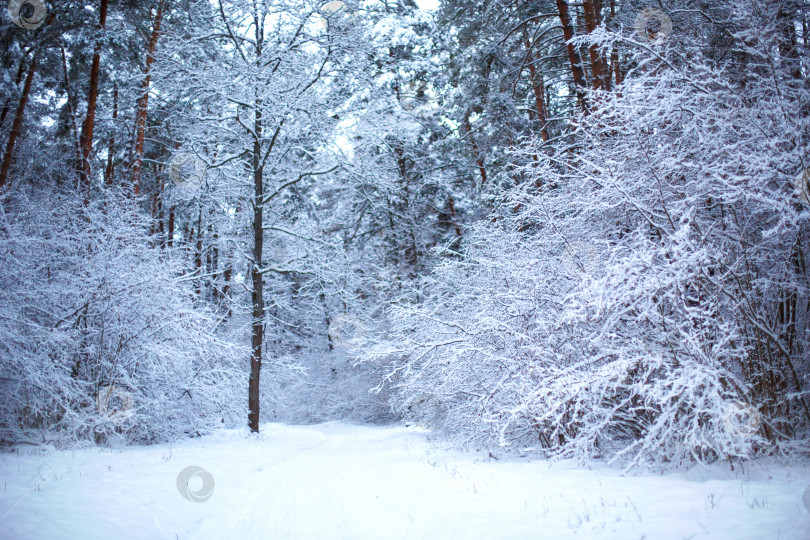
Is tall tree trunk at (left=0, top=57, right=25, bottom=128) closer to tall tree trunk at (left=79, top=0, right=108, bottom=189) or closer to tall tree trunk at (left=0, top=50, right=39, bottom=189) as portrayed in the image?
tall tree trunk at (left=0, top=50, right=39, bottom=189)

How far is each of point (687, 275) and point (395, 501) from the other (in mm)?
4201

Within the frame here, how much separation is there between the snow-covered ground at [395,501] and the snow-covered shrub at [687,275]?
0.45 m

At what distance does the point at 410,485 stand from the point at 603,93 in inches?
239

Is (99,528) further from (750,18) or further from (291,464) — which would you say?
(750,18)

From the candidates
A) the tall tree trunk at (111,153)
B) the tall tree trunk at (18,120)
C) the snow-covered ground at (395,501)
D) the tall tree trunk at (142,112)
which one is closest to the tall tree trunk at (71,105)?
the tall tree trunk at (18,120)

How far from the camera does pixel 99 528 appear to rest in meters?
4.04

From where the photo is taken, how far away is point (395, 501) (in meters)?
5.52

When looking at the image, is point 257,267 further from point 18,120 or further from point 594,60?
point 594,60

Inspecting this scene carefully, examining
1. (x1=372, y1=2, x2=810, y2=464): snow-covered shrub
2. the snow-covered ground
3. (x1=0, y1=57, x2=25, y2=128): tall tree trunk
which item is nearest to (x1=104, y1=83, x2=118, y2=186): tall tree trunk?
(x1=0, y1=57, x2=25, y2=128): tall tree trunk

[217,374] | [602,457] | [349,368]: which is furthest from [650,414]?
[349,368]

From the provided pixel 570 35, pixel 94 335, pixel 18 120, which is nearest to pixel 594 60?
pixel 570 35

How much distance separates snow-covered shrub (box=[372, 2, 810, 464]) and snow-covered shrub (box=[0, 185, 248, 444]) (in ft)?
20.8

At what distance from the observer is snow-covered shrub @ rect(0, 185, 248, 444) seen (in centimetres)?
735

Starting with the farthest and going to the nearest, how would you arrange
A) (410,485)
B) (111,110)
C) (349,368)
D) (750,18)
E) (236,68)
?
1. (349,368)
2. (111,110)
3. (236,68)
4. (410,485)
5. (750,18)
